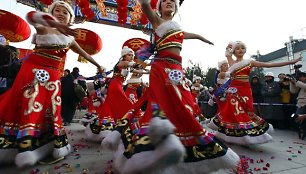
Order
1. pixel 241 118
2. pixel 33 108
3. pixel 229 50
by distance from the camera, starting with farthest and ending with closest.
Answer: pixel 229 50 → pixel 241 118 → pixel 33 108

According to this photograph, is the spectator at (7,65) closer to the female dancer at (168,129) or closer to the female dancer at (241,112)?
the female dancer at (168,129)

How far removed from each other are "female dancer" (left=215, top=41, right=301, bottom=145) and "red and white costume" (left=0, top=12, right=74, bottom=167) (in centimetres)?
260

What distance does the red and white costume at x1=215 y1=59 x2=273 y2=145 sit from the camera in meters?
3.77

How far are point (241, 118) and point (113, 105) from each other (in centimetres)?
222

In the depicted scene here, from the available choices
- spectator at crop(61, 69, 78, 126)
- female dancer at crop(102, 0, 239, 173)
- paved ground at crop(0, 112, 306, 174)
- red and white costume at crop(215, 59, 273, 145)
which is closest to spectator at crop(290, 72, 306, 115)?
paved ground at crop(0, 112, 306, 174)

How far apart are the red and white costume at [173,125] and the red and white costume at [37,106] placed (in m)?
1.00

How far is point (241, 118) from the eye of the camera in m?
3.98

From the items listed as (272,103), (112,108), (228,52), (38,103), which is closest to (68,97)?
(112,108)

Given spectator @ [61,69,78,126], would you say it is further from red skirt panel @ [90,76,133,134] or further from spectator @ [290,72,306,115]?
spectator @ [290,72,306,115]

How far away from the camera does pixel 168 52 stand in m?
2.38

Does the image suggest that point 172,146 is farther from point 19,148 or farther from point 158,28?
point 19,148

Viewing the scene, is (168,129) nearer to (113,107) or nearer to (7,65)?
(113,107)

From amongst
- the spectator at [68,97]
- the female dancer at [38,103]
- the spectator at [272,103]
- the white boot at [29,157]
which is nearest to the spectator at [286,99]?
the spectator at [272,103]

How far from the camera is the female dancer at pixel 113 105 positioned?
4.23m
